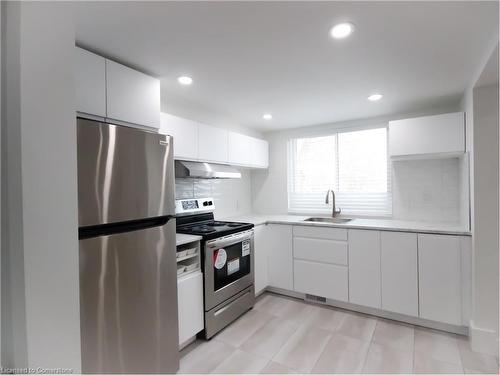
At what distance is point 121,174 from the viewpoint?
5.00ft

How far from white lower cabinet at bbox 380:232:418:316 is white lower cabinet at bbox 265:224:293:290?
993 millimetres

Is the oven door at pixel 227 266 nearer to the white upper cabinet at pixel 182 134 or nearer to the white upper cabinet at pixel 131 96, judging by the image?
the white upper cabinet at pixel 182 134

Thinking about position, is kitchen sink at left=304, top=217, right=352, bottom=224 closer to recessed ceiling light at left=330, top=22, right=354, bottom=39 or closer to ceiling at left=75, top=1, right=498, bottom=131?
ceiling at left=75, top=1, right=498, bottom=131

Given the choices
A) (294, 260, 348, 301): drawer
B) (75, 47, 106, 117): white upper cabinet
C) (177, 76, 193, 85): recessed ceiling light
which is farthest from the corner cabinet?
(294, 260, 348, 301): drawer

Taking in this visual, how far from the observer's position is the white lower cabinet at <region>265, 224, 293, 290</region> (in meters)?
3.16

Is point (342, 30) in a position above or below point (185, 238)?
above

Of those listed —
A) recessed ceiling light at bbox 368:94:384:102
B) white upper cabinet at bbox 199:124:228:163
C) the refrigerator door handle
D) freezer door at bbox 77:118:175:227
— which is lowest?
the refrigerator door handle

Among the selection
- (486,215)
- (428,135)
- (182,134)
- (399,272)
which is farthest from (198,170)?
(486,215)

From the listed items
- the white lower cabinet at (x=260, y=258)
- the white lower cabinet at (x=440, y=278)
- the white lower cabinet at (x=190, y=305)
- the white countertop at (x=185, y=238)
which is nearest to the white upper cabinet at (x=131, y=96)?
the white countertop at (x=185, y=238)

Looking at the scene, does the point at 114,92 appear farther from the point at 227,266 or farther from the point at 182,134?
the point at 227,266

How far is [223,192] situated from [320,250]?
1411 mm

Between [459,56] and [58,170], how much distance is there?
2378 millimetres

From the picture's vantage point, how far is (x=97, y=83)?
1.67m

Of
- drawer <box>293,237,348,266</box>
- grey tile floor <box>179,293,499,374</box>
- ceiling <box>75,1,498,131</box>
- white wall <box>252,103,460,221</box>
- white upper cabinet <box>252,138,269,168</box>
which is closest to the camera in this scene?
ceiling <box>75,1,498,131</box>
